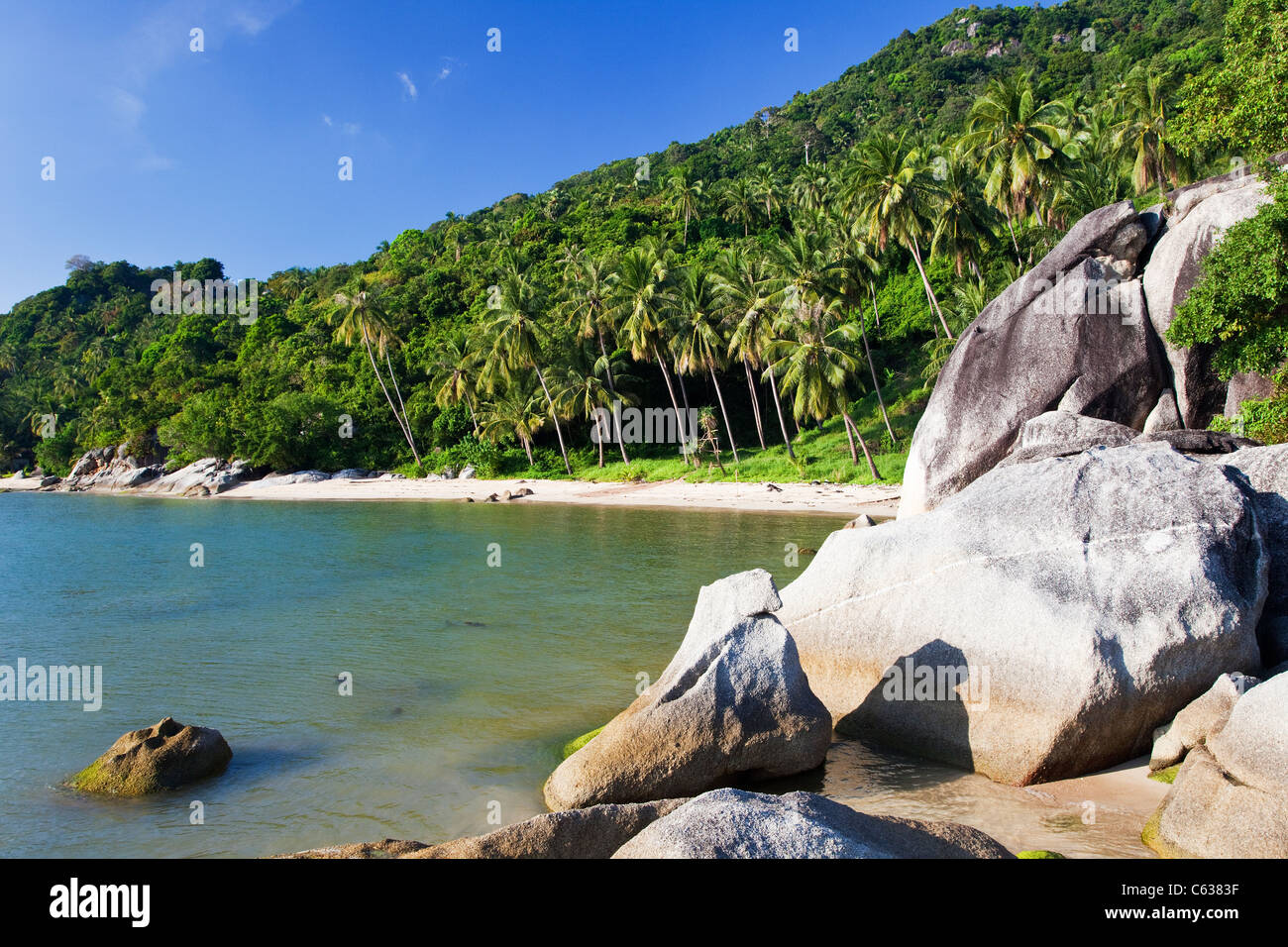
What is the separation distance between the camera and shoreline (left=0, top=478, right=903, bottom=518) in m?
35.1

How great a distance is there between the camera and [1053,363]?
754 inches

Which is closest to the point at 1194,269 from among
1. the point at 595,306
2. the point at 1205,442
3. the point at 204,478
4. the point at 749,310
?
the point at 1205,442

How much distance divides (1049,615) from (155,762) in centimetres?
1042

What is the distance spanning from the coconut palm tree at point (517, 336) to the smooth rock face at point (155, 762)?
4171cm

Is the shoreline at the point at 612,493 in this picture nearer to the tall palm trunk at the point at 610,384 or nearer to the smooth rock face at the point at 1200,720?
the tall palm trunk at the point at 610,384

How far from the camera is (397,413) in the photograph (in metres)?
60.9

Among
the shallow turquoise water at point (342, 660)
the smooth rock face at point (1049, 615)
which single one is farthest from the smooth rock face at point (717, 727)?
the smooth rock face at point (1049, 615)

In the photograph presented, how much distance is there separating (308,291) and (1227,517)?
322ft

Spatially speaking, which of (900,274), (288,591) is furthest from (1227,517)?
(900,274)

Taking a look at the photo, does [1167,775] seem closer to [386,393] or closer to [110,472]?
[386,393]

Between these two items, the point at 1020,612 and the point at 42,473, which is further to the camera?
the point at 42,473

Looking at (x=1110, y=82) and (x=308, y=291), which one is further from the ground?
(x=1110, y=82)
